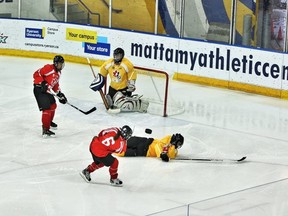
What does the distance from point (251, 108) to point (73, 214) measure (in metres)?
6.53

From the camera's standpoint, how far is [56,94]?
1274cm

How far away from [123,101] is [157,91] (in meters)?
0.83

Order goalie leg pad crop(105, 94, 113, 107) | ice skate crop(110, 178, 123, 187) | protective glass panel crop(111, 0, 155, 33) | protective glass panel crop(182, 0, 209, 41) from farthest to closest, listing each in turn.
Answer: protective glass panel crop(111, 0, 155, 33) < protective glass panel crop(182, 0, 209, 41) < goalie leg pad crop(105, 94, 113, 107) < ice skate crop(110, 178, 123, 187)

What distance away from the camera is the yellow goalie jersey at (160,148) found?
455 inches

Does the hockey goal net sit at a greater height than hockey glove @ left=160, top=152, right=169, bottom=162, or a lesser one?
greater

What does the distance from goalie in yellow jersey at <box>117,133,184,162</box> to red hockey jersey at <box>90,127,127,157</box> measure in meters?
1.50

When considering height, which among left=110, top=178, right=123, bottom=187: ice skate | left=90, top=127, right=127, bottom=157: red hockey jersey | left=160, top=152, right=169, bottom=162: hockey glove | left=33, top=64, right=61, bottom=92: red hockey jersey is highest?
left=33, top=64, right=61, bottom=92: red hockey jersey

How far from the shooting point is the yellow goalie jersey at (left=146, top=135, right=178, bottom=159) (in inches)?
455

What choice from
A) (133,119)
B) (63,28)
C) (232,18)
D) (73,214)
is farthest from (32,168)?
(63,28)

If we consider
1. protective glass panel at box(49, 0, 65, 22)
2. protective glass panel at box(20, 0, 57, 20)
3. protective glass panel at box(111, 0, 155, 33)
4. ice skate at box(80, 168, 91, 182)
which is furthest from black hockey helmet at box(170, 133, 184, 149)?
protective glass panel at box(20, 0, 57, 20)

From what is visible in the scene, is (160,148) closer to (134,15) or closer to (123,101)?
(123,101)

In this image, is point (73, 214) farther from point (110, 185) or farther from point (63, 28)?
point (63, 28)

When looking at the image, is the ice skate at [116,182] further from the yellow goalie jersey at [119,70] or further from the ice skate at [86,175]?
the yellow goalie jersey at [119,70]

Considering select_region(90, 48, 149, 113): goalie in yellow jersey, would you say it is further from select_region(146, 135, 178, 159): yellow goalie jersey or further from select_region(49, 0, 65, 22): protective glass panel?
select_region(49, 0, 65, 22): protective glass panel
